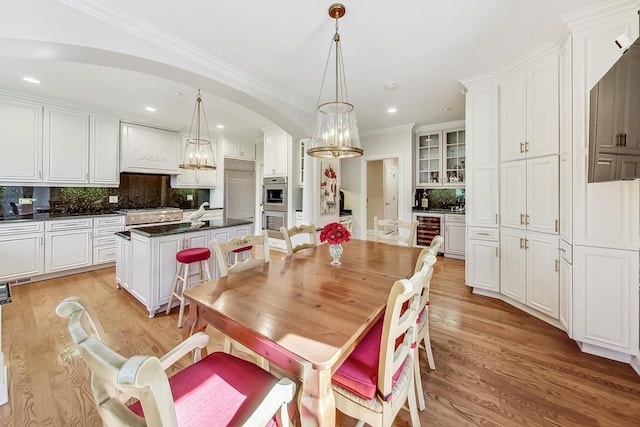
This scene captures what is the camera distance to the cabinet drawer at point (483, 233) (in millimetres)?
2938

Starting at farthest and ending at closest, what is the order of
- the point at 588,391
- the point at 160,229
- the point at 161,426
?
the point at 160,229
the point at 588,391
the point at 161,426

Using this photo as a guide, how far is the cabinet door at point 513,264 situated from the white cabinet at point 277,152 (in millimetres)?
3637

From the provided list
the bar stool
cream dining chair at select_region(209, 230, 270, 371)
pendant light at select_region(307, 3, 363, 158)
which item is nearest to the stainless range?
the bar stool

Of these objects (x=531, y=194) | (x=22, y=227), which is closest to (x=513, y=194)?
(x=531, y=194)

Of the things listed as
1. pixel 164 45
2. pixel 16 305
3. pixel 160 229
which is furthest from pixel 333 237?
pixel 16 305

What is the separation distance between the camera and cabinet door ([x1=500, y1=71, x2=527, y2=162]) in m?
2.59

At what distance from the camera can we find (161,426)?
53 cm

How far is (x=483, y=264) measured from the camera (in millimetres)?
3018

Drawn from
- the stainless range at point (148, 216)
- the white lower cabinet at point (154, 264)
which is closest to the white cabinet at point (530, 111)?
the white lower cabinet at point (154, 264)

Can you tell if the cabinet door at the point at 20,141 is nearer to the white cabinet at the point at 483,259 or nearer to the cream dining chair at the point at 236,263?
the cream dining chair at the point at 236,263

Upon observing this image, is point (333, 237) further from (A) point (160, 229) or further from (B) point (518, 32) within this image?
(B) point (518, 32)

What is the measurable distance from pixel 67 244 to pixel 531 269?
19.6 feet

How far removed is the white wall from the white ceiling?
4.48 feet

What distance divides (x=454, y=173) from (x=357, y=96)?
260cm
